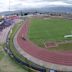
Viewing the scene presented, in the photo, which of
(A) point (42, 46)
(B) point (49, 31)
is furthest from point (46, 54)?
(B) point (49, 31)

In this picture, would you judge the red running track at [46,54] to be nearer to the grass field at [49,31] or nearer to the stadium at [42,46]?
the stadium at [42,46]

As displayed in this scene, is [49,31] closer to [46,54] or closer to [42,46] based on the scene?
[42,46]

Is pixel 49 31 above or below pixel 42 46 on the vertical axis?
above

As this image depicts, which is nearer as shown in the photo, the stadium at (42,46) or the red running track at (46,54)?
the stadium at (42,46)

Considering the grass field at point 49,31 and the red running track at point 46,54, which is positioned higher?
the grass field at point 49,31

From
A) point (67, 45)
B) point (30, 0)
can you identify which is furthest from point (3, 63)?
point (30, 0)

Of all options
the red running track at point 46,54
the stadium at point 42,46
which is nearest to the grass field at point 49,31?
the stadium at point 42,46

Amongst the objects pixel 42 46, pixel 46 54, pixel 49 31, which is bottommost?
pixel 46 54

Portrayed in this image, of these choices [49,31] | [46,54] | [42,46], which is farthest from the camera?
[49,31]

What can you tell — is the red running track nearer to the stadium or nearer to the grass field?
the stadium
